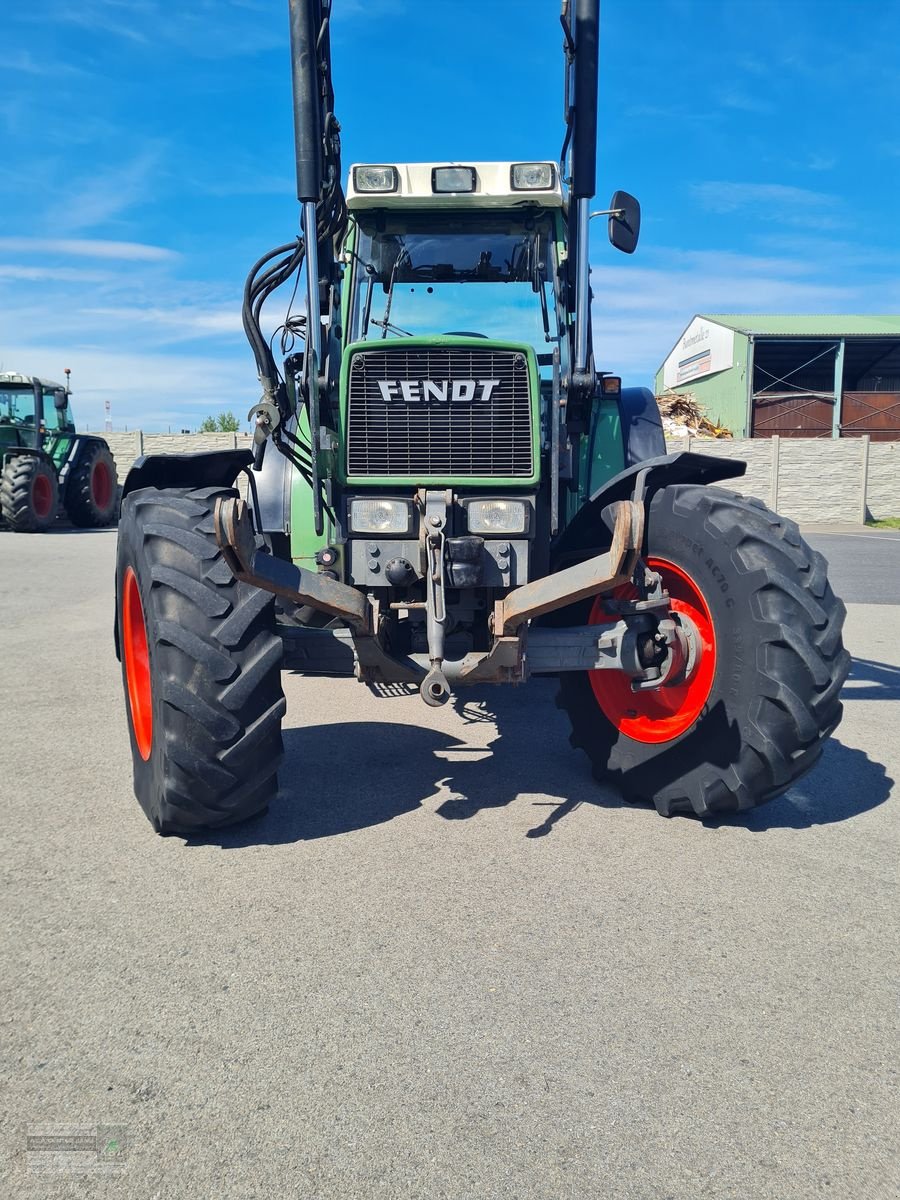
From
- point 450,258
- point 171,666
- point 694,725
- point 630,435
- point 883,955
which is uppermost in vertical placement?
point 450,258

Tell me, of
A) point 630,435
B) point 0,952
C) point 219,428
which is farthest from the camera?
point 219,428

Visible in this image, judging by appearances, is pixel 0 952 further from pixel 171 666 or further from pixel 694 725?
pixel 694 725

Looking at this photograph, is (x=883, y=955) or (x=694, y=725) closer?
(x=883, y=955)

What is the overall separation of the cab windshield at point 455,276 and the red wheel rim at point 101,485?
1651 centimetres

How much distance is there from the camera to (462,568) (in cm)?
349

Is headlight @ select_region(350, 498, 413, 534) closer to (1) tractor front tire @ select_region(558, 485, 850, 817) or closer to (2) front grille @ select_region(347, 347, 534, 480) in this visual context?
(2) front grille @ select_region(347, 347, 534, 480)

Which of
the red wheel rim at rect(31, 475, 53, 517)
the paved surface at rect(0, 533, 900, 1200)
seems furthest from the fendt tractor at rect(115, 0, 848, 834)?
the red wheel rim at rect(31, 475, 53, 517)

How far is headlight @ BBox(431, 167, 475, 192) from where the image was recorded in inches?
177

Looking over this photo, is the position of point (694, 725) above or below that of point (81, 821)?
above

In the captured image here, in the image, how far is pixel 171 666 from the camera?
10.8 ft

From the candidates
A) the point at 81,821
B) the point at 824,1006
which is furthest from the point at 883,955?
the point at 81,821

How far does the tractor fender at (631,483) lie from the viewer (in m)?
3.58

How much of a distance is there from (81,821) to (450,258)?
3207 mm

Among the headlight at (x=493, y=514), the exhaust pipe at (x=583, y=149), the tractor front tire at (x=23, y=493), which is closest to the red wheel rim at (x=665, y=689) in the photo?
the headlight at (x=493, y=514)
